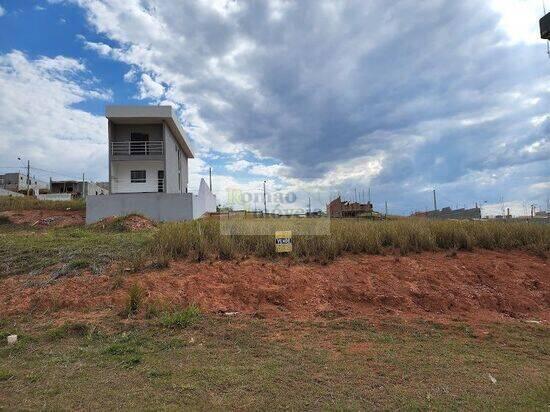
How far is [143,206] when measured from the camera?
2388 centimetres

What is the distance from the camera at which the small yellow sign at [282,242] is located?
30.5 ft

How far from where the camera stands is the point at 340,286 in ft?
25.0

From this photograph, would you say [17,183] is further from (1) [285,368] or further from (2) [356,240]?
(1) [285,368]

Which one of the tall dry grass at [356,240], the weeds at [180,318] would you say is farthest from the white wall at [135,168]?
the weeds at [180,318]

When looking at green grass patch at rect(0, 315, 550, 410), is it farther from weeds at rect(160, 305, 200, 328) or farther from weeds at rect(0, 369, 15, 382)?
weeds at rect(160, 305, 200, 328)

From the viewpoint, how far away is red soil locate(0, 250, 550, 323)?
6812 millimetres

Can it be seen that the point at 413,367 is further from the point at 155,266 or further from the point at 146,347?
the point at 155,266

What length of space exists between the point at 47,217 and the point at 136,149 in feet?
23.2

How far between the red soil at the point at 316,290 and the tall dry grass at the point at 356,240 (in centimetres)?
72

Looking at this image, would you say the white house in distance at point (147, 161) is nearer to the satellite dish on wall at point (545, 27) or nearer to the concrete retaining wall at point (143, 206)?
the concrete retaining wall at point (143, 206)

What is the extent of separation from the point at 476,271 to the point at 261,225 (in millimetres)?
5426

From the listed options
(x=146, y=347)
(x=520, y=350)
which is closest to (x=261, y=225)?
(x=146, y=347)

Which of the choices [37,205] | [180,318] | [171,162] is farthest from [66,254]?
[37,205]

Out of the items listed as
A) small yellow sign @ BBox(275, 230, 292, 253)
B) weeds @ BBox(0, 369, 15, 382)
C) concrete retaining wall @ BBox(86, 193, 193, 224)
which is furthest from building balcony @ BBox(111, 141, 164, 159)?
weeds @ BBox(0, 369, 15, 382)
